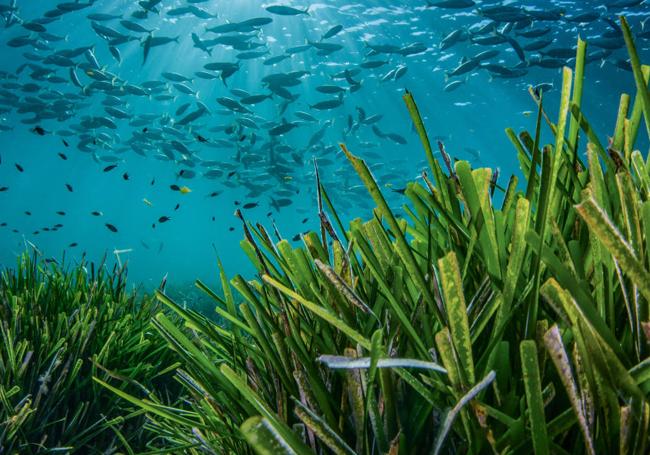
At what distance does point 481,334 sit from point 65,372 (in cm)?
166

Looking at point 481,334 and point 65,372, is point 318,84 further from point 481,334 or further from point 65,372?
point 481,334

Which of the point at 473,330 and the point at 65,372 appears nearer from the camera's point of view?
the point at 473,330

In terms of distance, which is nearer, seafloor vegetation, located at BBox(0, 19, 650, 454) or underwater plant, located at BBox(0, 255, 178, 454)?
seafloor vegetation, located at BBox(0, 19, 650, 454)

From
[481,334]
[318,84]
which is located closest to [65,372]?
[481,334]

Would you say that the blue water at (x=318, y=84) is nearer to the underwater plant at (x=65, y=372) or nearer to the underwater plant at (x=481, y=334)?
the underwater plant at (x=65, y=372)

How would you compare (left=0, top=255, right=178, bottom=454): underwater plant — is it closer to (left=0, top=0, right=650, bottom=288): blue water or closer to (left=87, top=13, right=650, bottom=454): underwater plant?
(left=87, top=13, right=650, bottom=454): underwater plant

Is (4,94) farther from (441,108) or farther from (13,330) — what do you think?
(441,108)

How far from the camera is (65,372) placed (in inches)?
66.1

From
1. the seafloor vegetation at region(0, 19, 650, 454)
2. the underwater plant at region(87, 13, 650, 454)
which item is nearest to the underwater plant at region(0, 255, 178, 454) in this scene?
the seafloor vegetation at region(0, 19, 650, 454)

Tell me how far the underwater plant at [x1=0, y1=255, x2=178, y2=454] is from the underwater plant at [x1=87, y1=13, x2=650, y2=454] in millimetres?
695

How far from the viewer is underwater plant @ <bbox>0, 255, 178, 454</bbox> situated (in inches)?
61.8

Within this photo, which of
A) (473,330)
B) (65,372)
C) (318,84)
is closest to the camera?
(473,330)

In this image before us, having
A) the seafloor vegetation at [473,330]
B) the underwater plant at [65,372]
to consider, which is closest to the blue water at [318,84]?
the underwater plant at [65,372]

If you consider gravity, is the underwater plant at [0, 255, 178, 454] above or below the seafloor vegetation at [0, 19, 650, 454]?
below
